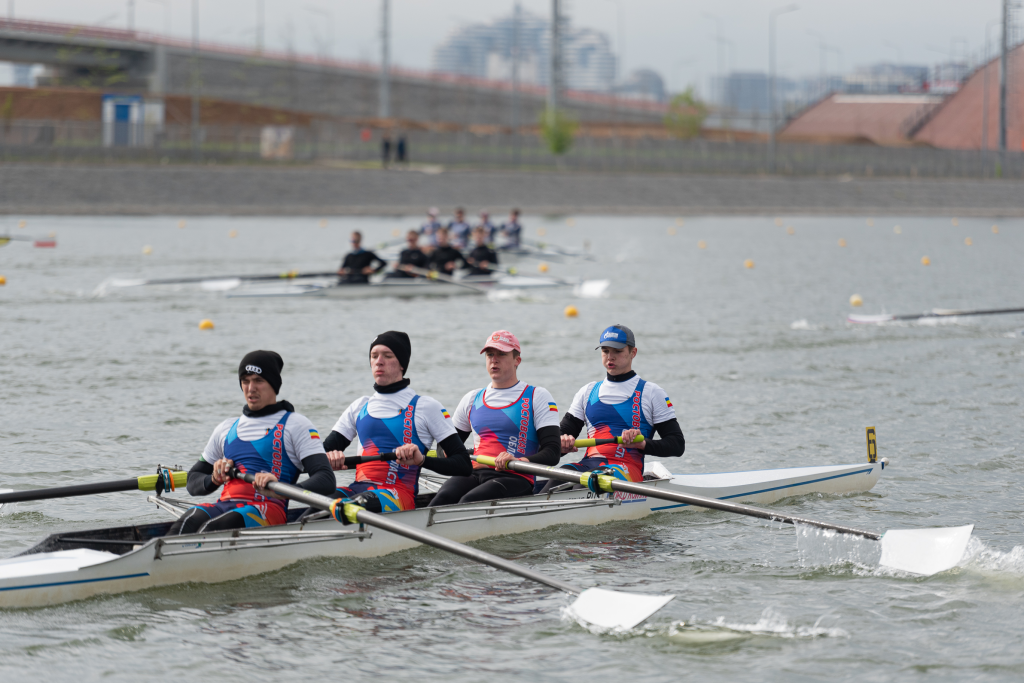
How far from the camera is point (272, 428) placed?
7.04m

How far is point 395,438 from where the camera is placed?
755cm

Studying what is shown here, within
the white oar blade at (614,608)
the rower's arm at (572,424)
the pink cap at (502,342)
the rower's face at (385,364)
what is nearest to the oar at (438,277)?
the rower's arm at (572,424)

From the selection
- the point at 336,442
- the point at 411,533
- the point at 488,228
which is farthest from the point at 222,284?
the point at 411,533

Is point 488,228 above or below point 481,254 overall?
above

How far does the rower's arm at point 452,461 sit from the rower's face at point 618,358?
132 cm

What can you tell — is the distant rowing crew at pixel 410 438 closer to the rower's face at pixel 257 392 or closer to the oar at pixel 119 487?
the rower's face at pixel 257 392

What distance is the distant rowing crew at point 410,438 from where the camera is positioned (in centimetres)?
704

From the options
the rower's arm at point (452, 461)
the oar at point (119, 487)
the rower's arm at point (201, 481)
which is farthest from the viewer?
the rower's arm at point (452, 461)

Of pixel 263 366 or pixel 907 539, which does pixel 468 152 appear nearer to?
pixel 907 539

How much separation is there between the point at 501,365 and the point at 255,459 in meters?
1.83

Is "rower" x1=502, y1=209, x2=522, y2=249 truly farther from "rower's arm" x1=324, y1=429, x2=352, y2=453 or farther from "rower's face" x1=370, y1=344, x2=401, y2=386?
"rower's face" x1=370, y1=344, x2=401, y2=386

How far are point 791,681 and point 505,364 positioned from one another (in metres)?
2.94

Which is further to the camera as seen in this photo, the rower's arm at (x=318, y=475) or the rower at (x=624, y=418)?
the rower at (x=624, y=418)

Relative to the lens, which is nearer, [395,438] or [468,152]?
[395,438]
